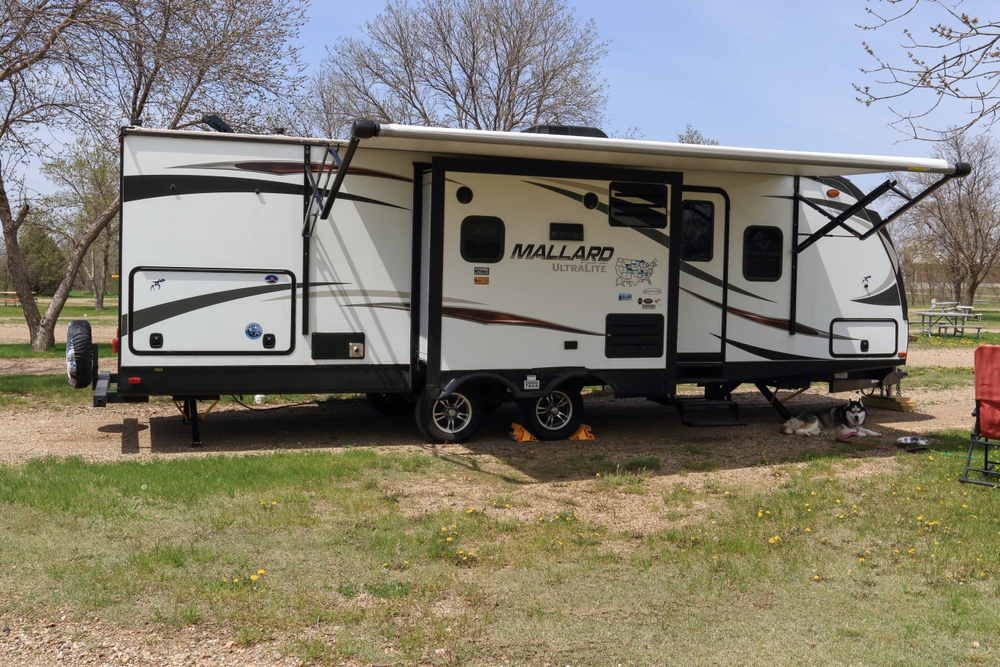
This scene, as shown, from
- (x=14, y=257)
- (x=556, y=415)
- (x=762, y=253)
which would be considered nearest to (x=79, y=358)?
(x=556, y=415)

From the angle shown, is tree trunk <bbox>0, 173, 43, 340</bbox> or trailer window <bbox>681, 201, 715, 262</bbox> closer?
trailer window <bbox>681, 201, 715, 262</bbox>

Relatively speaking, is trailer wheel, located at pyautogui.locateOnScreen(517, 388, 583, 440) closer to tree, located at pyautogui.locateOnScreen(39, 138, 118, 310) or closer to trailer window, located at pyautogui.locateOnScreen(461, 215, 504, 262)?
trailer window, located at pyautogui.locateOnScreen(461, 215, 504, 262)

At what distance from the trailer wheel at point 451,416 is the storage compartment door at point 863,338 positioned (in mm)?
4315

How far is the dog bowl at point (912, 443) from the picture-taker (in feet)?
30.6

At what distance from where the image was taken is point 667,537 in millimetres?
6152

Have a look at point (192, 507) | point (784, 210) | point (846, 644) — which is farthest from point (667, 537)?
point (784, 210)

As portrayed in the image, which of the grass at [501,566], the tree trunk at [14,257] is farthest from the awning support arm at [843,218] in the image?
the tree trunk at [14,257]

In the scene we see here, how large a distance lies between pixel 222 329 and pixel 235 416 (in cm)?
242

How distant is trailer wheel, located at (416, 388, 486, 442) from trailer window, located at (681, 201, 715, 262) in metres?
2.81

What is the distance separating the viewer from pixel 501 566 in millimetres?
5551

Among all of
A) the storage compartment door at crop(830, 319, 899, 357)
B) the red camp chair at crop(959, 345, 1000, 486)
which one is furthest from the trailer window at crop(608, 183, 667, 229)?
the red camp chair at crop(959, 345, 1000, 486)

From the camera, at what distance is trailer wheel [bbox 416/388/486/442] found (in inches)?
368

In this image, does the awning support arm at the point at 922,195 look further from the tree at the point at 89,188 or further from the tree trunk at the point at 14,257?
the tree at the point at 89,188

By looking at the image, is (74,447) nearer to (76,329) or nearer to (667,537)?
(76,329)
